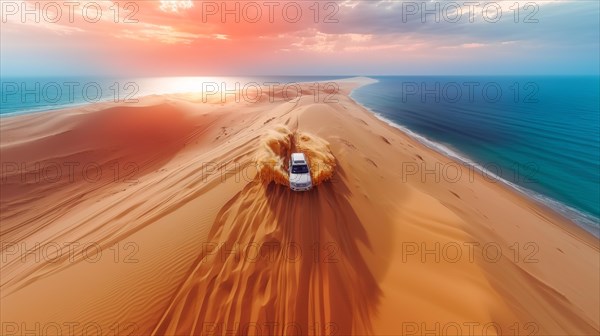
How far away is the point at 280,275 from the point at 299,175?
14.1 ft

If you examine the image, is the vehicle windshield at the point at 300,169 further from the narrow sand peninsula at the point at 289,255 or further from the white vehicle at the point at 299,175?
the narrow sand peninsula at the point at 289,255

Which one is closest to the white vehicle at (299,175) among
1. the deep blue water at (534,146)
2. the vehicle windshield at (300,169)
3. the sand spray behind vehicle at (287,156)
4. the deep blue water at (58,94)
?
the vehicle windshield at (300,169)

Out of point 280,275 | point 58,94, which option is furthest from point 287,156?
point 58,94

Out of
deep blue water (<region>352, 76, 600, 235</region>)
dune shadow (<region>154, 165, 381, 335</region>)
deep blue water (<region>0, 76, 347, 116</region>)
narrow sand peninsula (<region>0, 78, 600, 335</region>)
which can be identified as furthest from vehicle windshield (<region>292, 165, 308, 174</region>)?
deep blue water (<region>0, 76, 347, 116</region>)

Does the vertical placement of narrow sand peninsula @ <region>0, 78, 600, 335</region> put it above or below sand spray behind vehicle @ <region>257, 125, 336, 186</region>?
below

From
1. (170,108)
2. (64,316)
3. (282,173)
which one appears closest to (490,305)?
(282,173)

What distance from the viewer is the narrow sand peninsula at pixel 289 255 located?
247 inches

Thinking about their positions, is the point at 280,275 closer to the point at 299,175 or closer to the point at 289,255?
the point at 289,255

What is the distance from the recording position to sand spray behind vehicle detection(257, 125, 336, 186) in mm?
10516

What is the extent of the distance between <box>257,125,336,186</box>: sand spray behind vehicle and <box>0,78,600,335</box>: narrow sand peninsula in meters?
0.09

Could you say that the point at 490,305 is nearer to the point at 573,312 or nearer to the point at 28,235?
the point at 573,312

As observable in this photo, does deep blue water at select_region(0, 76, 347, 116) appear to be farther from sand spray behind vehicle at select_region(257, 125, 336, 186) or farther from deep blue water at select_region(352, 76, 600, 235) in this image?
deep blue water at select_region(352, 76, 600, 235)

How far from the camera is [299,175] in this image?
33.3ft

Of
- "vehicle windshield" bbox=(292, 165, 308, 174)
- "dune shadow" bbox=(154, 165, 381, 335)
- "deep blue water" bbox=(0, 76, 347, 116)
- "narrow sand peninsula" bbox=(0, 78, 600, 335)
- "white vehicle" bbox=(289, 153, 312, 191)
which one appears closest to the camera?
"dune shadow" bbox=(154, 165, 381, 335)
